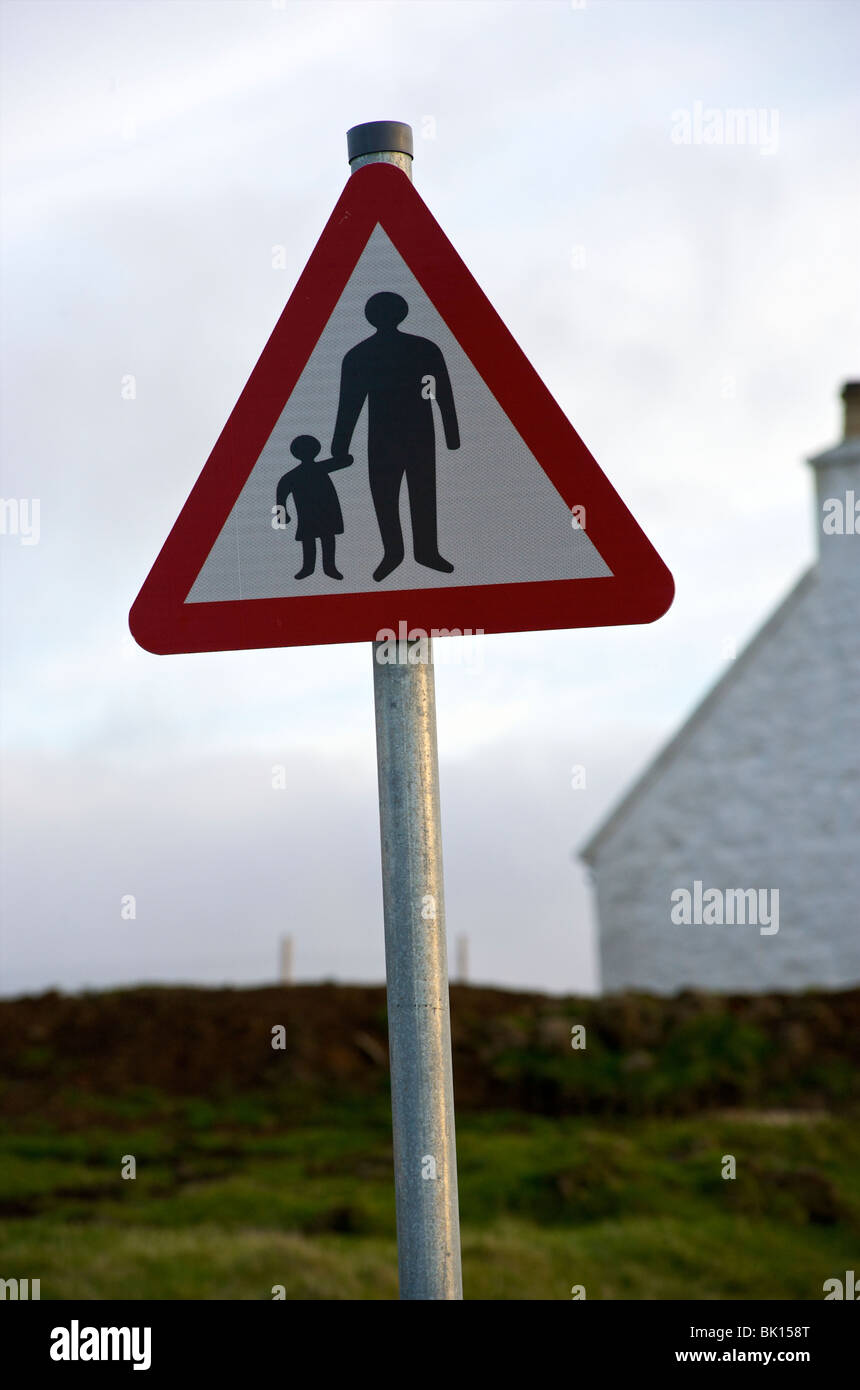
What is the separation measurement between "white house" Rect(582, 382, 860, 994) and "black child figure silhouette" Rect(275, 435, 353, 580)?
547 inches

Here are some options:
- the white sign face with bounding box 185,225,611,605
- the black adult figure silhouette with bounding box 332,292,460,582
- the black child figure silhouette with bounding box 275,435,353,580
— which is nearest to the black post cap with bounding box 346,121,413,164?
the white sign face with bounding box 185,225,611,605

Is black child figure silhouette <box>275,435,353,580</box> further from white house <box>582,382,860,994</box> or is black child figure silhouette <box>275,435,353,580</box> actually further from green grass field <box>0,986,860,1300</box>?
white house <box>582,382,860,994</box>

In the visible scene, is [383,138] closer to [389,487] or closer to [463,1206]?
[389,487]

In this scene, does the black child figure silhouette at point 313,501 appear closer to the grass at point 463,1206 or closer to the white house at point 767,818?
the grass at point 463,1206

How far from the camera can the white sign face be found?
245 centimetres

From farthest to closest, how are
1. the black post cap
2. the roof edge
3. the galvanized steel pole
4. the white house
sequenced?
1. the roof edge
2. the white house
3. the black post cap
4. the galvanized steel pole

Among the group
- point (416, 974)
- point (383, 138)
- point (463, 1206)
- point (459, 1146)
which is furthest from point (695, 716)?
point (416, 974)

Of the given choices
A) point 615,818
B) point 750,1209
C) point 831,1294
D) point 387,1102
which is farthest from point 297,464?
point 615,818

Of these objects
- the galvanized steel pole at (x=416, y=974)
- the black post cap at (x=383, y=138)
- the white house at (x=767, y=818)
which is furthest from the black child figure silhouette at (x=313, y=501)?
the white house at (x=767, y=818)

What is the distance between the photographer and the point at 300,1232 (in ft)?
24.4

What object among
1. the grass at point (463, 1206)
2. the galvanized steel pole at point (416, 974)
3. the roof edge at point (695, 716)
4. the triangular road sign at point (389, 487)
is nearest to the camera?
the galvanized steel pole at point (416, 974)

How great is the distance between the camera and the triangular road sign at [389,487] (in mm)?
2447

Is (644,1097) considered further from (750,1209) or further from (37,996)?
(37,996)

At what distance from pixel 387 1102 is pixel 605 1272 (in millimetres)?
3750
